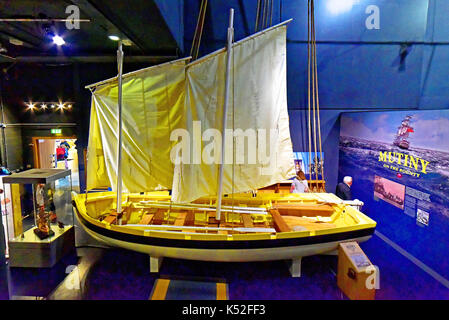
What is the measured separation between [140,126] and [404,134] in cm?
496

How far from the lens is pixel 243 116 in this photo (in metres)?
4.45

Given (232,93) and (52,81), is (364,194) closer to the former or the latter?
(232,93)

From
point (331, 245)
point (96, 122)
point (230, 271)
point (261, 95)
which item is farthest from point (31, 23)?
point (331, 245)

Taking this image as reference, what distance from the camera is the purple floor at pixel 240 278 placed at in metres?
3.77

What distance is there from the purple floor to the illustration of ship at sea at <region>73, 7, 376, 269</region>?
42 centimetres

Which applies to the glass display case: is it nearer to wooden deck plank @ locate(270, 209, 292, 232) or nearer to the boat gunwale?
the boat gunwale

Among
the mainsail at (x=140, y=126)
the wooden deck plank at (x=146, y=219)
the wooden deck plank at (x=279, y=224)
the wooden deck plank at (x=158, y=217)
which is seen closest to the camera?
the wooden deck plank at (x=279, y=224)

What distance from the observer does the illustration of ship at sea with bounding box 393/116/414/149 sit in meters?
5.05

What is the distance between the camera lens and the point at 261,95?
4500 mm

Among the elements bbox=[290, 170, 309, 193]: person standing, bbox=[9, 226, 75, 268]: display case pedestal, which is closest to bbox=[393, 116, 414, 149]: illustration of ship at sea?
bbox=[290, 170, 309, 193]: person standing

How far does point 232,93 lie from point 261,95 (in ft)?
1.73

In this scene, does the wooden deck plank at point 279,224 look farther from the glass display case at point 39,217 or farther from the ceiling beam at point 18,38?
the ceiling beam at point 18,38

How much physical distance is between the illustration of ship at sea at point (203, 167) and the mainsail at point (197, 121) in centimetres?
2

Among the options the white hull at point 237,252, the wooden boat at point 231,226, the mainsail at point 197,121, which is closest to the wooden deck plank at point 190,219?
the wooden boat at point 231,226
